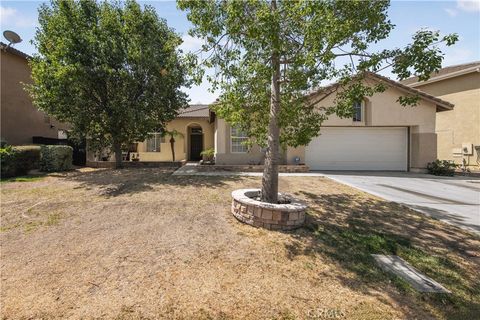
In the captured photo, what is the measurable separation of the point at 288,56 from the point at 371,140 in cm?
1046

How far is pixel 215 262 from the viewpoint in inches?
169

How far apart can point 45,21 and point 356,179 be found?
53.2 ft

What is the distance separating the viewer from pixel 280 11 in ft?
15.8

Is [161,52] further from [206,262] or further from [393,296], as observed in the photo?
[393,296]

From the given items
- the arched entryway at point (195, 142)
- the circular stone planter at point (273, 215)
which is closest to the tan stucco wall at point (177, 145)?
the arched entryway at point (195, 142)

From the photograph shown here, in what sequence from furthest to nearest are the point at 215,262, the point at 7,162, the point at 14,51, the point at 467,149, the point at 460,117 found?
the point at 460,117
the point at 467,149
the point at 14,51
the point at 7,162
the point at 215,262

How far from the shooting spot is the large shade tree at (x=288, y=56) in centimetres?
475

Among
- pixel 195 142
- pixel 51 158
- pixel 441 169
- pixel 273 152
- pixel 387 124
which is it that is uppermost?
pixel 387 124

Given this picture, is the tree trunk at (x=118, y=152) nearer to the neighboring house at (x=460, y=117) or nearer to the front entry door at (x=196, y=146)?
the front entry door at (x=196, y=146)

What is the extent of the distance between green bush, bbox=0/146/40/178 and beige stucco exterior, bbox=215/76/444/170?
28.4ft

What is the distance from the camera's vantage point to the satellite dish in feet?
44.7

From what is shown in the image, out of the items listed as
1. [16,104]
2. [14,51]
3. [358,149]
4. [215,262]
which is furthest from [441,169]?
[14,51]

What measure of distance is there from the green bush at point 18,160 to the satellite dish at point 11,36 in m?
6.52

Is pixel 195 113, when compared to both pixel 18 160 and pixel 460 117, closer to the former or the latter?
pixel 18 160
